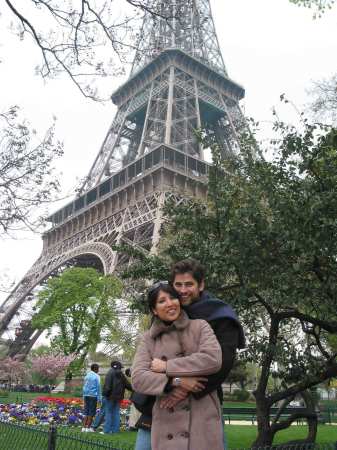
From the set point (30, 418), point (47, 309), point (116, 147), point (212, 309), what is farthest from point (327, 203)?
point (116, 147)

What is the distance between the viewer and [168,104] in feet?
140

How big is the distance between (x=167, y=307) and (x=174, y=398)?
564mm

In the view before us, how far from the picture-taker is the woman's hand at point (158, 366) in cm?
293

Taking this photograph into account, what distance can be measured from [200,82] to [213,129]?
5.12m

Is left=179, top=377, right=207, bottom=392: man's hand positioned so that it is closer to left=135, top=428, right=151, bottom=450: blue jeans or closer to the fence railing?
left=135, top=428, right=151, bottom=450: blue jeans

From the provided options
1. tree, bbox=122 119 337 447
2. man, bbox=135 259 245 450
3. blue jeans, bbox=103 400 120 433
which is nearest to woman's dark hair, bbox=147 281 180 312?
man, bbox=135 259 245 450

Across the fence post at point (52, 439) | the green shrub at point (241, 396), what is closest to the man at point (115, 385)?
the fence post at point (52, 439)

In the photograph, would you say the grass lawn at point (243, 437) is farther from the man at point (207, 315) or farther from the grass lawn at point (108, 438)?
the man at point (207, 315)

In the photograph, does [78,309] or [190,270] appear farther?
[78,309]

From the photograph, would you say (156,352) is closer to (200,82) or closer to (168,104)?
(168,104)

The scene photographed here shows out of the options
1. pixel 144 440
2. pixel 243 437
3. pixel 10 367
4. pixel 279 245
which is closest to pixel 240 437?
pixel 243 437

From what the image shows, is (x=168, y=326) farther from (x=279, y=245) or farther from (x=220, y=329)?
(x=279, y=245)

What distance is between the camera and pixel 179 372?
113 inches

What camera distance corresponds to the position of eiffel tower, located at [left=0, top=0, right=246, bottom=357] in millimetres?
35844
